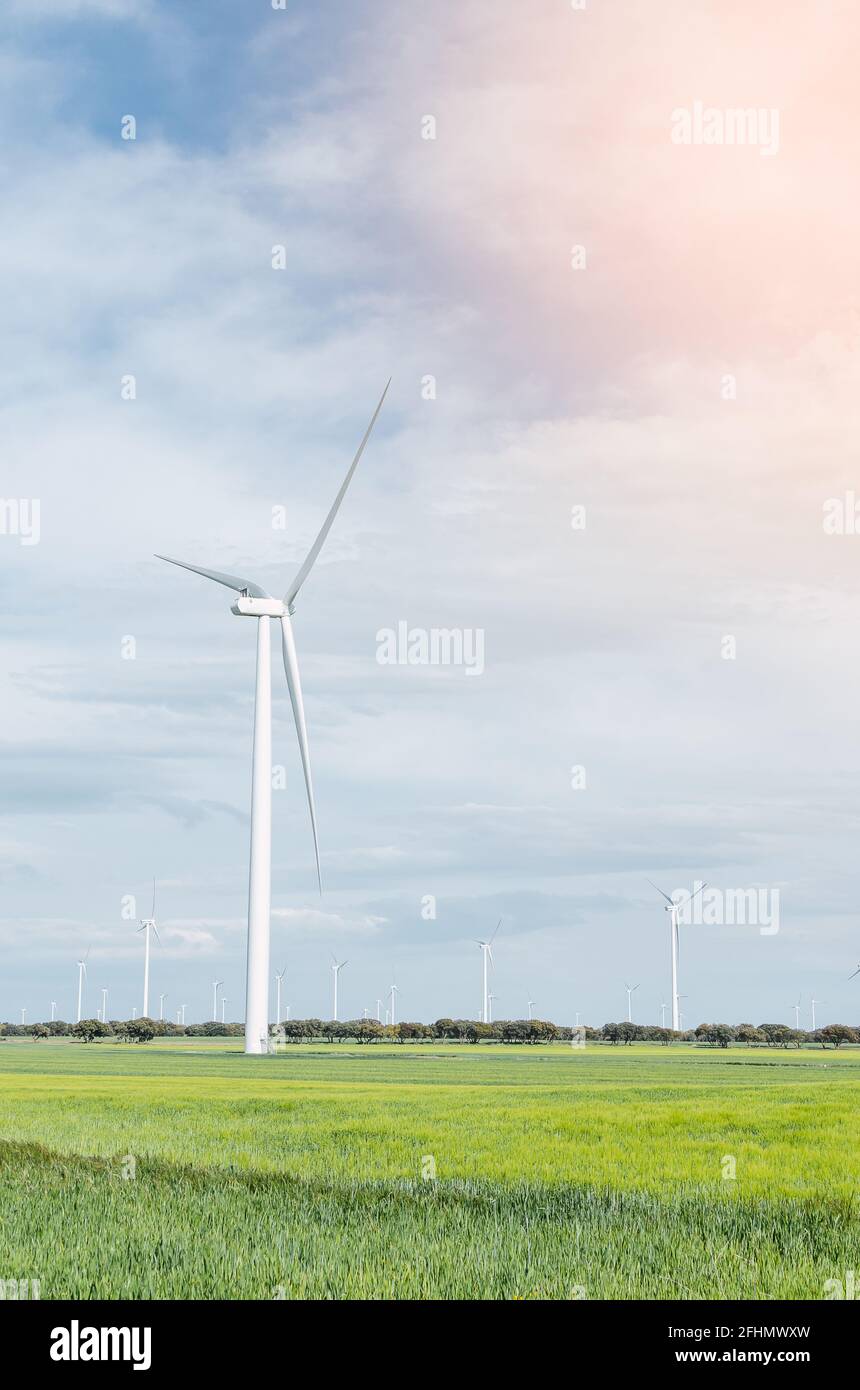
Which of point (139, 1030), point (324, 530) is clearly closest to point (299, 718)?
point (324, 530)

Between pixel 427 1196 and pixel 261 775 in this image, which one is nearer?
pixel 427 1196

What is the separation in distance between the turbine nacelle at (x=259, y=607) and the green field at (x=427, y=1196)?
180 feet

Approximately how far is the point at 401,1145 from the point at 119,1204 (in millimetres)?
14111

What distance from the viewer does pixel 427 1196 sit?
83.7 feet

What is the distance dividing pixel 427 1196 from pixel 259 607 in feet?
277

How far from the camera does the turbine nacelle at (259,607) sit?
107 metres

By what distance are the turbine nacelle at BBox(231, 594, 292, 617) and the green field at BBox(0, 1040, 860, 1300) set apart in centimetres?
5500

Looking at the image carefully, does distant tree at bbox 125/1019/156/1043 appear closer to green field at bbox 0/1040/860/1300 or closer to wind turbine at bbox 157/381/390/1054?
wind turbine at bbox 157/381/390/1054

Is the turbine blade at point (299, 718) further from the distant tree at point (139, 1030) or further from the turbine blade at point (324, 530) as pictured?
the distant tree at point (139, 1030)

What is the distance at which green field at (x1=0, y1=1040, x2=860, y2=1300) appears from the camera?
16734mm

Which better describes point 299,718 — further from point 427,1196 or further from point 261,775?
point 427,1196

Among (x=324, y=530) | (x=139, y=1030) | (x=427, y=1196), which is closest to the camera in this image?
(x=427, y=1196)

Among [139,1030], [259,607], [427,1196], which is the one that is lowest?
[139,1030]
